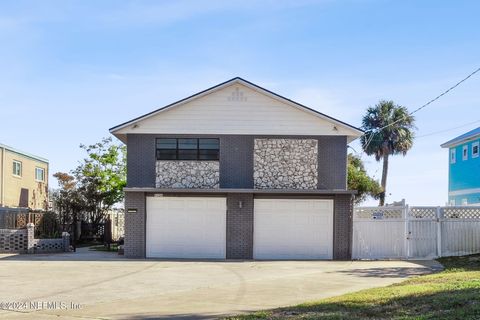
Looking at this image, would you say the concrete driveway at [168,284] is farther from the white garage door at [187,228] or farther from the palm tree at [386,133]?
the palm tree at [386,133]

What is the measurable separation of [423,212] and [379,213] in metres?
1.63

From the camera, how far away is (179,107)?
79.7ft

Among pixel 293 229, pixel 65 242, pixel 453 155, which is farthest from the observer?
pixel 453 155

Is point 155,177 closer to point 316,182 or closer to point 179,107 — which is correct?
point 179,107

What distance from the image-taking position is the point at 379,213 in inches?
927

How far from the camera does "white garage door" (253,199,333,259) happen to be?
77.4 ft

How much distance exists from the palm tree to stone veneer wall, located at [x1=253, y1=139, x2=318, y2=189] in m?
27.0

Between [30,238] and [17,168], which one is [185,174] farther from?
[17,168]

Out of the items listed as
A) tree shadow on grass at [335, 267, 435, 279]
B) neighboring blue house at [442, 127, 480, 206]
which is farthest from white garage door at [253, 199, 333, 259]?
neighboring blue house at [442, 127, 480, 206]

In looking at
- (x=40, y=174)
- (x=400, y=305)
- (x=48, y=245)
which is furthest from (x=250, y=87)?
(x=40, y=174)

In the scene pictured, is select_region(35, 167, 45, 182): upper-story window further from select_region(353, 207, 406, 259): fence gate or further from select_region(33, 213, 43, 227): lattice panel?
select_region(353, 207, 406, 259): fence gate

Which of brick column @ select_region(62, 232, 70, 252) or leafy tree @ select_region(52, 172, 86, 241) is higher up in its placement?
leafy tree @ select_region(52, 172, 86, 241)

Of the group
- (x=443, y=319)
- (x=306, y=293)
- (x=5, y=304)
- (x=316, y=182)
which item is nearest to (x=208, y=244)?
(x=316, y=182)

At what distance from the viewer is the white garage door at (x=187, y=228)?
2367 cm
